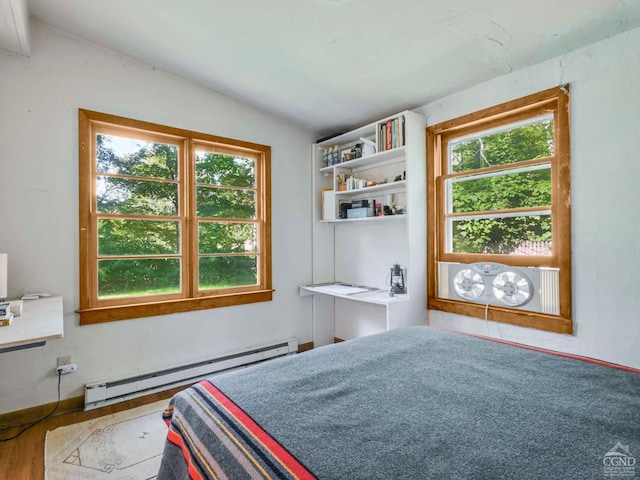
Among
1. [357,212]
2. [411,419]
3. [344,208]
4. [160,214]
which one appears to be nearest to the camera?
[411,419]

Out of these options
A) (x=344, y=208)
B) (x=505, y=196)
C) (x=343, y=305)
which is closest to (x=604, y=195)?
(x=505, y=196)

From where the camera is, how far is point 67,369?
8.07 feet

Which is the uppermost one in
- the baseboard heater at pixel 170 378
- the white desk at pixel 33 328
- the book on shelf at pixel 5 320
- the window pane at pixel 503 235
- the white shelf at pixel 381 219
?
the white shelf at pixel 381 219

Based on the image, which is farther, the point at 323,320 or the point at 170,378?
the point at 323,320

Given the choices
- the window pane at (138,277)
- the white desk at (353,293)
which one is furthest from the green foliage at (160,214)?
the white desk at (353,293)

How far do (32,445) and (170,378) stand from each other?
2.98ft

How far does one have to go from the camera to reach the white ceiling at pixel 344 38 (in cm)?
187

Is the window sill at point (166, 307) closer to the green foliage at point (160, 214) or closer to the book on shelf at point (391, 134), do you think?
the green foliage at point (160, 214)

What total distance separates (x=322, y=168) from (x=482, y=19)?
2.11 m

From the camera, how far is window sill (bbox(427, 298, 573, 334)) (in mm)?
2225

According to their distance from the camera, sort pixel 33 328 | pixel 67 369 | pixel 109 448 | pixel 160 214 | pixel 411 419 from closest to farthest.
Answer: pixel 411 419
pixel 33 328
pixel 109 448
pixel 67 369
pixel 160 214

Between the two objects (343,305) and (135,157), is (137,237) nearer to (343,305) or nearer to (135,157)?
(135,157)

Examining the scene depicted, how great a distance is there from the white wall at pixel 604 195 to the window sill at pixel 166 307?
2446 millimetres

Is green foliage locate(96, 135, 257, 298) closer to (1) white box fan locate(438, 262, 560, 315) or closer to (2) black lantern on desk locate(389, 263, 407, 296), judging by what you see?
(2) black lantern on desk locate(389, 263, 407, 296)
